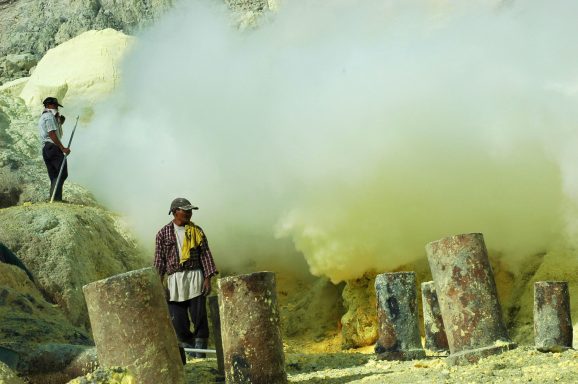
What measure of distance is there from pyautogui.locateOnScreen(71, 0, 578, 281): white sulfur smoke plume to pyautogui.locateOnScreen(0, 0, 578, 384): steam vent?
0.04 m

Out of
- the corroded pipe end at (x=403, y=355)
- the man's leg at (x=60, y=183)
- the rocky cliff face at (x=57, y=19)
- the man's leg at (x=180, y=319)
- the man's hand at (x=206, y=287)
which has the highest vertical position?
the rocky cliff face at (x=57, y=19)

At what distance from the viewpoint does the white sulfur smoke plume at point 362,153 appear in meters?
12.2

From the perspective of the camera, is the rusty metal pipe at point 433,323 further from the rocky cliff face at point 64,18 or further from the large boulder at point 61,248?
the rocky cliff face at point 64,18

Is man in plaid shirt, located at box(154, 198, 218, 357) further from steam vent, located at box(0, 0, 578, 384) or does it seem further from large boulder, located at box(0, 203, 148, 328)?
large boulder, located at box(0, 203, 148, 328)

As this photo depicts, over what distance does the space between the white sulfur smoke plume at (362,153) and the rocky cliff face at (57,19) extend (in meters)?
11.3

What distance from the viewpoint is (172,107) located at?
19406mm

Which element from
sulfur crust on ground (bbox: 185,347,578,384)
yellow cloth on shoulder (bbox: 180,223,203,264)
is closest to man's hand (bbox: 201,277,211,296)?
yellow cloth on shoulder (bbox: 180,223,203,264)

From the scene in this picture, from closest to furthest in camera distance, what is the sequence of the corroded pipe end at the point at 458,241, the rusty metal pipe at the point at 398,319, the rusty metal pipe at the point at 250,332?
the rusty metal pipe at the point at 250,332, the corroded pipe end at the point at 458,241, the rusty metal pipe at the point at 398,319

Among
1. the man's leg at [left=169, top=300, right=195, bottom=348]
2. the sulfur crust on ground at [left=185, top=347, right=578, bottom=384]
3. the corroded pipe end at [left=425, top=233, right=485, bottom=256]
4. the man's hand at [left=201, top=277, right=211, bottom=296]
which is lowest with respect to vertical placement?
the sulfur crust on ground at [left=185, top=347, right=578, bottom=384]

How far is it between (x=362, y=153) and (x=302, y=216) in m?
1.47

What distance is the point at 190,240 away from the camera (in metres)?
7.95

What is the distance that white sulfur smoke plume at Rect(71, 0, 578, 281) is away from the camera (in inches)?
482

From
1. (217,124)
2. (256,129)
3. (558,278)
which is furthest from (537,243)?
(217,124)

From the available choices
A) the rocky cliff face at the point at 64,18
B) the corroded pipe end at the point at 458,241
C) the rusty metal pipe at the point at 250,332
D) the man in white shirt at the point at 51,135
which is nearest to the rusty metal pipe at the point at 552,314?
the corroded pipe end at the point at 458,241
